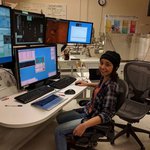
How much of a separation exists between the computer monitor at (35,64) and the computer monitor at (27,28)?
19 cm

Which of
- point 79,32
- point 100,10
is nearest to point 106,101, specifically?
point 79,32

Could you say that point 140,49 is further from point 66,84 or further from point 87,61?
point 66,84

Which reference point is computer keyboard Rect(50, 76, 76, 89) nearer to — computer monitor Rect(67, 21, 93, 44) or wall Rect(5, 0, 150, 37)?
computer monitor Rect(67, 21, 93, 44)

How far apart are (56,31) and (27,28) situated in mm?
613

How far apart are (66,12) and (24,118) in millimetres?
3572

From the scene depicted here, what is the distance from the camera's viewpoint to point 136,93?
2.56m

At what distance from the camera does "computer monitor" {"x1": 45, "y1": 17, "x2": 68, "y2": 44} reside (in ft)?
8.14

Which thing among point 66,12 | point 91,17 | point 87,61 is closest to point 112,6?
point 91,17

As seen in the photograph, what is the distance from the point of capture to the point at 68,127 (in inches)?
67.5

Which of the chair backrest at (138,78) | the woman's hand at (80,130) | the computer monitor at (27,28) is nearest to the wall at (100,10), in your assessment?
the chair backrest at (138,78)

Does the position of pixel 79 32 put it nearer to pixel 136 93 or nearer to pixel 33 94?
pixel 136 93

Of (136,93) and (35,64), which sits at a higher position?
(35,64)

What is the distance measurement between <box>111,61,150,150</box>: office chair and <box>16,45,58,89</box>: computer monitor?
3.09ft

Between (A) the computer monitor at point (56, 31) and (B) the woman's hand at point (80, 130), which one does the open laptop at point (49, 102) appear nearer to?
(B) the woman's hand at point (80, 130)
